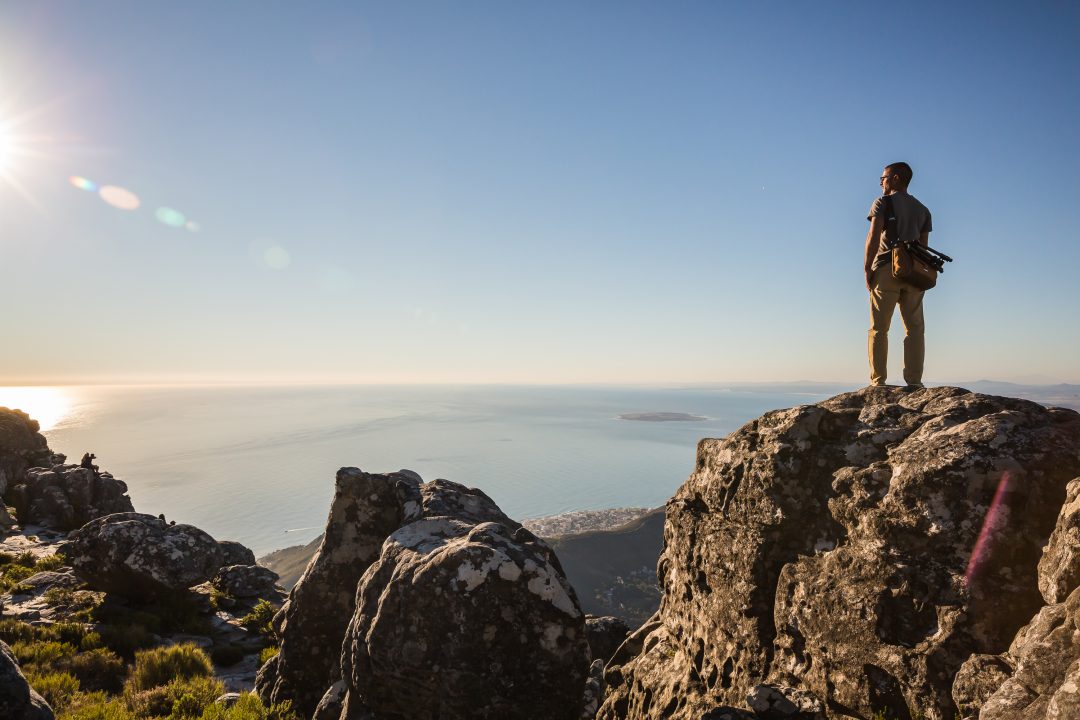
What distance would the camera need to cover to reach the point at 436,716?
6918 mm

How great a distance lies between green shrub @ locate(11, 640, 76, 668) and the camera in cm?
1231

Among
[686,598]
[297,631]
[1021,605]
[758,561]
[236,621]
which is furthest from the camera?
[236,621]

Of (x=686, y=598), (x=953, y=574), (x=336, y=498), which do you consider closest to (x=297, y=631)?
(x=336, y=498)

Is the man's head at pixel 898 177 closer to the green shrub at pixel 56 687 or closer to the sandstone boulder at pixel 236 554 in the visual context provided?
the green shrub at pixel 56 687

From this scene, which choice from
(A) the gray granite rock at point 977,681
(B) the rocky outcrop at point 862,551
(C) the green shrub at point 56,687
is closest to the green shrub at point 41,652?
(C) the green shrub at point 56,687

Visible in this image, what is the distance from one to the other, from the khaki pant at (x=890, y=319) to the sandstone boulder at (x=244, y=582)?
22812 millimetres

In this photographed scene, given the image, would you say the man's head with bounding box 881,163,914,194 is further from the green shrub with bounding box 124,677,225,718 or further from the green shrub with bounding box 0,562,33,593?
the green shrub with bounding box 0,562,33,593

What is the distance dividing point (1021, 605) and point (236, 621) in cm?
2214

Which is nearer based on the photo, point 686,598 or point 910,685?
point 910,685

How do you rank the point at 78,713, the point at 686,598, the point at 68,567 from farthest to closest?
1. the point at 68,567
2. the point at 78,713
3. the point at 686,598

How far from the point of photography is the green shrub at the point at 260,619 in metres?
17.1

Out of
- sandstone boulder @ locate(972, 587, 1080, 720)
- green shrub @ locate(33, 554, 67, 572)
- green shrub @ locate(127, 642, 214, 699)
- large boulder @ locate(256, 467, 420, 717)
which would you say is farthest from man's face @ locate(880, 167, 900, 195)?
green shrub @ locate(33, 554, 67, 572)

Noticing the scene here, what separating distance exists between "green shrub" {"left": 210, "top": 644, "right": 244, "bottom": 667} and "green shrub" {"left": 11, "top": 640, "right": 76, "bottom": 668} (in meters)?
3.45

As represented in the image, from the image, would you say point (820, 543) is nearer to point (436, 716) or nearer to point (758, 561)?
point (758, 561)
